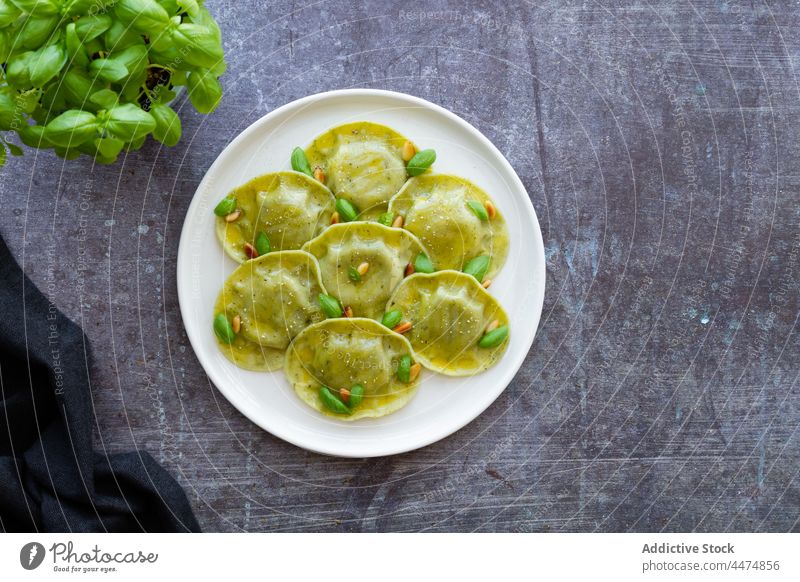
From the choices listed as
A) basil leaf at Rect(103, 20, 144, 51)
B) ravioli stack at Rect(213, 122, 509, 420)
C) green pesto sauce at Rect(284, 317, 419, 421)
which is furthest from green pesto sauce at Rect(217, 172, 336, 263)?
basil leaf at Rect(103, 20, 144, 51)

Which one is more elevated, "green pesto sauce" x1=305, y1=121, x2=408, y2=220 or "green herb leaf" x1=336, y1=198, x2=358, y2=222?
"green pesto sauce" x1=305, y1=121, x2=408, y2=220

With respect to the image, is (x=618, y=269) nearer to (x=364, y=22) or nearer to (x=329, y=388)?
(x=329, y=388)

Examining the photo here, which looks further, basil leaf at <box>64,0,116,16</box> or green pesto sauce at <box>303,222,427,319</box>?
green pesto sauce at <box>303,222,427,319</box>

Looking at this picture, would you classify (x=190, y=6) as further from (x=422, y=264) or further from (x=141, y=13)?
(x=422, y=264)

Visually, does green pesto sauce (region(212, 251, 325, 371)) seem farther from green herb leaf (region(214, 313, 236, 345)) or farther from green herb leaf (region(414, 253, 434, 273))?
green herb leaf (region(414, 253, 434, 273))

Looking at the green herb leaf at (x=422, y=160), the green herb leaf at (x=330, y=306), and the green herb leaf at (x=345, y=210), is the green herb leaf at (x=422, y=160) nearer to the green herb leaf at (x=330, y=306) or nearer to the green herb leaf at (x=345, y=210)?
the green herb leaf at (x=345, y=210)

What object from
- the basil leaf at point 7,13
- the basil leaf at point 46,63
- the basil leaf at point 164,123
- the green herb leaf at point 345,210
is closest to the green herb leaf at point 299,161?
the green herb leaf at point 345,210
